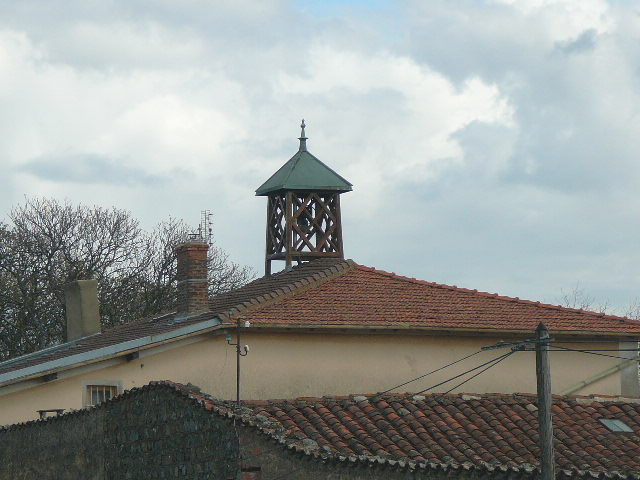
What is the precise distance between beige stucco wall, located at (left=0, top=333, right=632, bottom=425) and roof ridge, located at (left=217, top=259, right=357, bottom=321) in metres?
0.60

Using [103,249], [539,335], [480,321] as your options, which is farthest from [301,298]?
[103,249]

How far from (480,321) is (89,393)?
7981mm

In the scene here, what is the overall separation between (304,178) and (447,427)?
10.5 m

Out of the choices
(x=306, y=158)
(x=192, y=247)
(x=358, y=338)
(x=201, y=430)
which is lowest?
(x=201, y=430)

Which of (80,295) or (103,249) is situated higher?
(103,249)

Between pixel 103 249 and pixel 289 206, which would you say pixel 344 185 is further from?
pixel 103 249

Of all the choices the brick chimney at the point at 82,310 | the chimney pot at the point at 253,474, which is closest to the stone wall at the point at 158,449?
the chimney pot at the point at 253,474

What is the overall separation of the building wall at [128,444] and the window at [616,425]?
7338 mm

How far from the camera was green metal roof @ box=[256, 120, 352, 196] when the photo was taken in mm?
30125

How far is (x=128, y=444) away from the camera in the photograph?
2056cm

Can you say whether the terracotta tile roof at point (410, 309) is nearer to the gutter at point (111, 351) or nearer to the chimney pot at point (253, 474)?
the gutter at point (111, 351)

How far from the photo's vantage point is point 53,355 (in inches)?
1172

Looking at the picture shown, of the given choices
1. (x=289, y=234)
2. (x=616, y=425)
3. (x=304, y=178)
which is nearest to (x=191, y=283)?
(x=289, y=234)

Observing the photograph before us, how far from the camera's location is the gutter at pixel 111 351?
25.1 metres
